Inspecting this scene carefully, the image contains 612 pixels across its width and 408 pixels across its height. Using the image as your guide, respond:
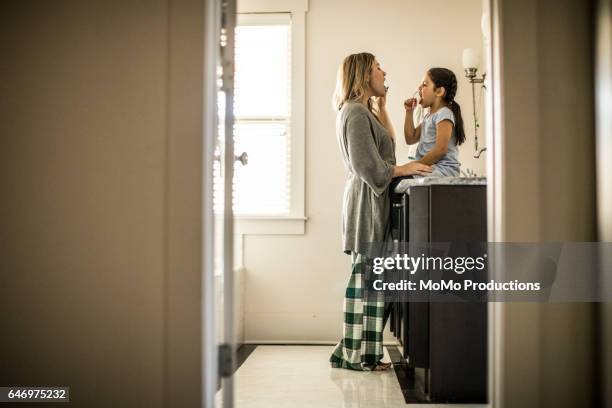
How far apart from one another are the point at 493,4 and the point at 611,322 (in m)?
0.92

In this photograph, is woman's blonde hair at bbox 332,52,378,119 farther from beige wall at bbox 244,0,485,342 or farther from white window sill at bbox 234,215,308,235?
white window sill at bbox 234,215,308,235

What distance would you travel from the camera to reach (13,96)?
1792 millimetres

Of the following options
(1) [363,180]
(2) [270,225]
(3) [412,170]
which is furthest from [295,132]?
(3) [412,170]

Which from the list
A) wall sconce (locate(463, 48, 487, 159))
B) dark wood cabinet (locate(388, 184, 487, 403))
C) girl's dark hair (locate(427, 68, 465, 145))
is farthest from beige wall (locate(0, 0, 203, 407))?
wall sconce (locate(463, 48, 487, 159))

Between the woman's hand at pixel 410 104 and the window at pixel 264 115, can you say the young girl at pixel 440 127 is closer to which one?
the woman's hand at pixel 410 104

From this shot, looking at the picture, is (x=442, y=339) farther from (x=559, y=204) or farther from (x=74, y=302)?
(x=74, y=302)

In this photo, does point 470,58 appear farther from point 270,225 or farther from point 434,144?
point 270,225

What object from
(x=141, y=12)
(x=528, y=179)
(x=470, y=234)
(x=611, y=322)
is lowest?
(x=611, y=322)

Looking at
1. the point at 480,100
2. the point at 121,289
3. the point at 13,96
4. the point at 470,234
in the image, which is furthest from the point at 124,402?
the point at 480,100

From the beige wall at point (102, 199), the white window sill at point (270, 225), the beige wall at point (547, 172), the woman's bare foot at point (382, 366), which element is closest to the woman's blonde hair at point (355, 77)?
the white window sill at point (270, 225)

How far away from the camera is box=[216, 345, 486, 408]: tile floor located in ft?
8.18

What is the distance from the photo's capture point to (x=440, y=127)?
311 cm

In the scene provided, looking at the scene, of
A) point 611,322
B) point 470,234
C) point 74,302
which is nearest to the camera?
point 611,322

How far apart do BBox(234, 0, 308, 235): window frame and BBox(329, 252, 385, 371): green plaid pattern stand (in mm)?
848
